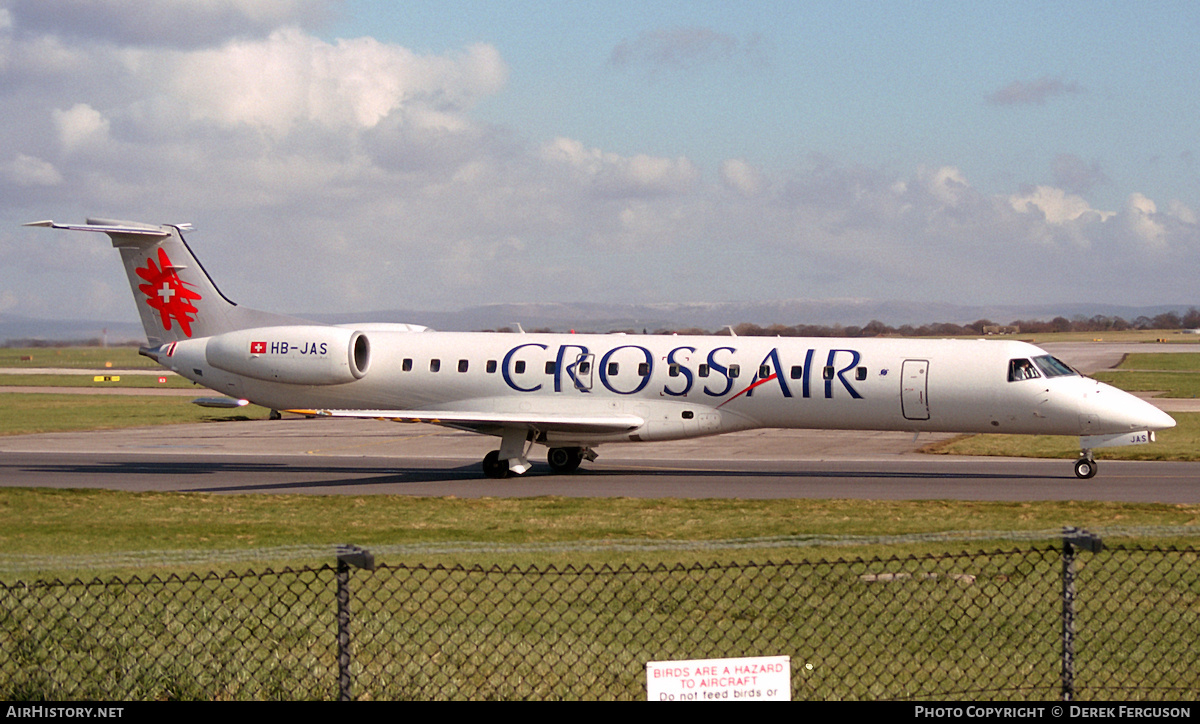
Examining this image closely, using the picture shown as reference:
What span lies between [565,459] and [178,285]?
1124 cm

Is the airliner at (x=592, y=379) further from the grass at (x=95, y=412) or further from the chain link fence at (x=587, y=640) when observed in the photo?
the grass at (x=95, y=412)

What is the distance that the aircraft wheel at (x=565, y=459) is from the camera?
27.1 m

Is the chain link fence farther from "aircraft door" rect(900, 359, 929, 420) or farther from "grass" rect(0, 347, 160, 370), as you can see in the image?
"grass" rect(0, 347, 160, 370)

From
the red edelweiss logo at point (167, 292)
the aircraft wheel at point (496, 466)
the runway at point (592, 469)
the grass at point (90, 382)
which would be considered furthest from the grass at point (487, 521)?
the grass at point (90, 382)

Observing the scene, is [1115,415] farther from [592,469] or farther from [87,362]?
[87,362]

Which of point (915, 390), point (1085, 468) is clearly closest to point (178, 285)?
point (915, 390)

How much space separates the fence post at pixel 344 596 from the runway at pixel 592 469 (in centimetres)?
1566

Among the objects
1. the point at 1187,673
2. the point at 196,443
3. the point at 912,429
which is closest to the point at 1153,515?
the point at 912,429

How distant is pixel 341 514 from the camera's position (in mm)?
19781

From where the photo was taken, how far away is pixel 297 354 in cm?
2767

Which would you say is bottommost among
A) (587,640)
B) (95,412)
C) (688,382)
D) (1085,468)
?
(95,412)

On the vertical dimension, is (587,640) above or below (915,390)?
below

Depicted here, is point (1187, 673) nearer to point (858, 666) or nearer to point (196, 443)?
point (858, 666)

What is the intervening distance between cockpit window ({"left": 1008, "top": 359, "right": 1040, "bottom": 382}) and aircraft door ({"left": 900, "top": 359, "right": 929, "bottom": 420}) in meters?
1.70
